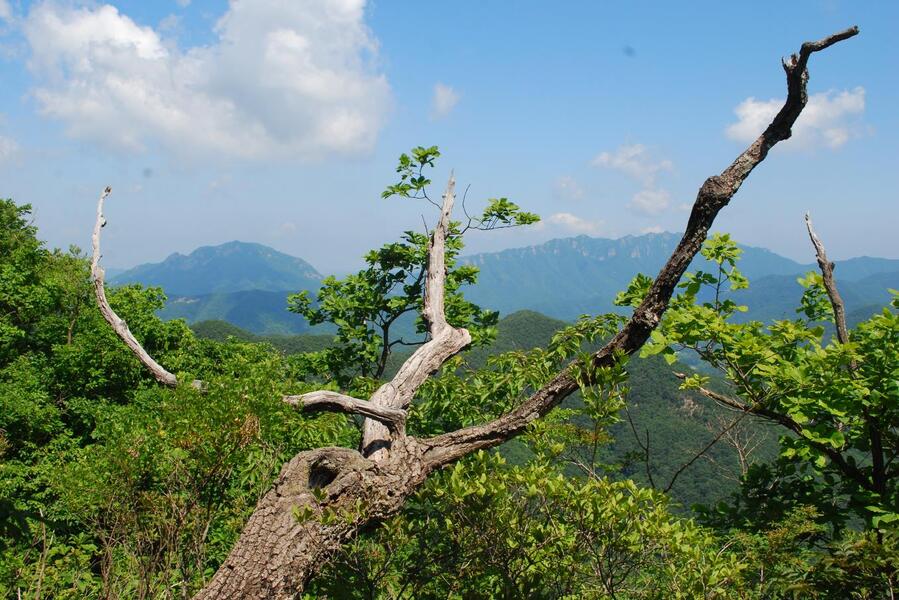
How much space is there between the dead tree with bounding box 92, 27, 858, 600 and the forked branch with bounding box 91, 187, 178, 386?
1.74 meters

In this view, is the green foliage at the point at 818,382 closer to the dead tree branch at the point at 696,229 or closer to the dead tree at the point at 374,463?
the dead tree branch at the point at 696,229

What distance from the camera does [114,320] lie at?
6.52 metres

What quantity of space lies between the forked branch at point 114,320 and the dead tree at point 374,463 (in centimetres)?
174

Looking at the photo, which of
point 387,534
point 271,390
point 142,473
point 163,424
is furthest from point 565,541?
point 142,473

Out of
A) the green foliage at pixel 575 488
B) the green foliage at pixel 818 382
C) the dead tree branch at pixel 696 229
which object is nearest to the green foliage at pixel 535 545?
the green foliage at pixel 575 488

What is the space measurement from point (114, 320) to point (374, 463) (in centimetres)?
418

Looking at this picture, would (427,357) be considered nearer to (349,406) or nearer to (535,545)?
(349,406)

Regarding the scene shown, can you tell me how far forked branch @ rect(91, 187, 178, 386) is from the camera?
5.75 meters

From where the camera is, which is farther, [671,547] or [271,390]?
[271,390]

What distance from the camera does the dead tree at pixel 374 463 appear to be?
11.2 feet

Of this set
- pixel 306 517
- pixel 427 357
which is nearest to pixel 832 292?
pixel 427 357

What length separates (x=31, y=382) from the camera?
1215 cm

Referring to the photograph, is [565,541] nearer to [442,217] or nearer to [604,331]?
[604,331]

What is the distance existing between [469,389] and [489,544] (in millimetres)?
3324
